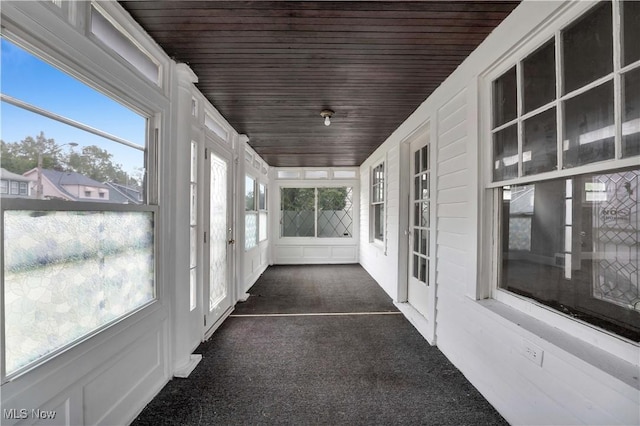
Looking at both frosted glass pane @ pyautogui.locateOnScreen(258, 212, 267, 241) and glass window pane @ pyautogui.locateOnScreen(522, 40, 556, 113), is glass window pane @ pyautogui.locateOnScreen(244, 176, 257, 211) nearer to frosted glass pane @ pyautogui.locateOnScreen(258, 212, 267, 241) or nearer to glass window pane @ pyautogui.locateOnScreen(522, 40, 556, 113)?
frosted glass pane @ pyautogui.locateOnScreen(258, 212, 267, 241)

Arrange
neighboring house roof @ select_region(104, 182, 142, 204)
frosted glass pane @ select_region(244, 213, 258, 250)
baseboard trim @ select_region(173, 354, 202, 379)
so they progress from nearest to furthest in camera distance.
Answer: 1. neighboring house roof @ select_region(104, 182, 142, 204)
2. baseboard trim @ select_region(173, 354, 202, 379)
3. frosted glass pane @ select_region(244, 213, 258, 250)

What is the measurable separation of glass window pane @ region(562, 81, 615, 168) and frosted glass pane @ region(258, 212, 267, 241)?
5146 millimetres

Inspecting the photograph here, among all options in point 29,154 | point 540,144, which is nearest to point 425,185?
point 540,144

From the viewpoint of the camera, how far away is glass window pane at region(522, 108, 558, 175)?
4.84 ft

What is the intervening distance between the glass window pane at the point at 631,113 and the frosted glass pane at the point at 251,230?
14.4 ft

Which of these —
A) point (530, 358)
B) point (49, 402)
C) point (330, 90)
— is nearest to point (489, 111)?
point (330, 90)

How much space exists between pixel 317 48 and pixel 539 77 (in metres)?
1.45

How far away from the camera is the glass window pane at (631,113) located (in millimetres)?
1088

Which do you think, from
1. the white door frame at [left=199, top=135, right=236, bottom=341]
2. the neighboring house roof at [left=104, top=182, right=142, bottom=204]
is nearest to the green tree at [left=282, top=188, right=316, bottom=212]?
the white door frame at [left=199, top=135, right=236, bottom=341]

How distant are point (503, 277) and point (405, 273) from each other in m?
1.95

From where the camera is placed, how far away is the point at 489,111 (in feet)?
6.45

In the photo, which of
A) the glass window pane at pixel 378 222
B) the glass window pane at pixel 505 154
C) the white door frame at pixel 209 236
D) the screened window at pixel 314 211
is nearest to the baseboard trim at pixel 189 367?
the white door frame at pixel 209 236

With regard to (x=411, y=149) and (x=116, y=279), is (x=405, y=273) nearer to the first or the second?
(x=411, y=149)

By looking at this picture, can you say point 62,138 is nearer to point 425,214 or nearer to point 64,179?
point 64,179
